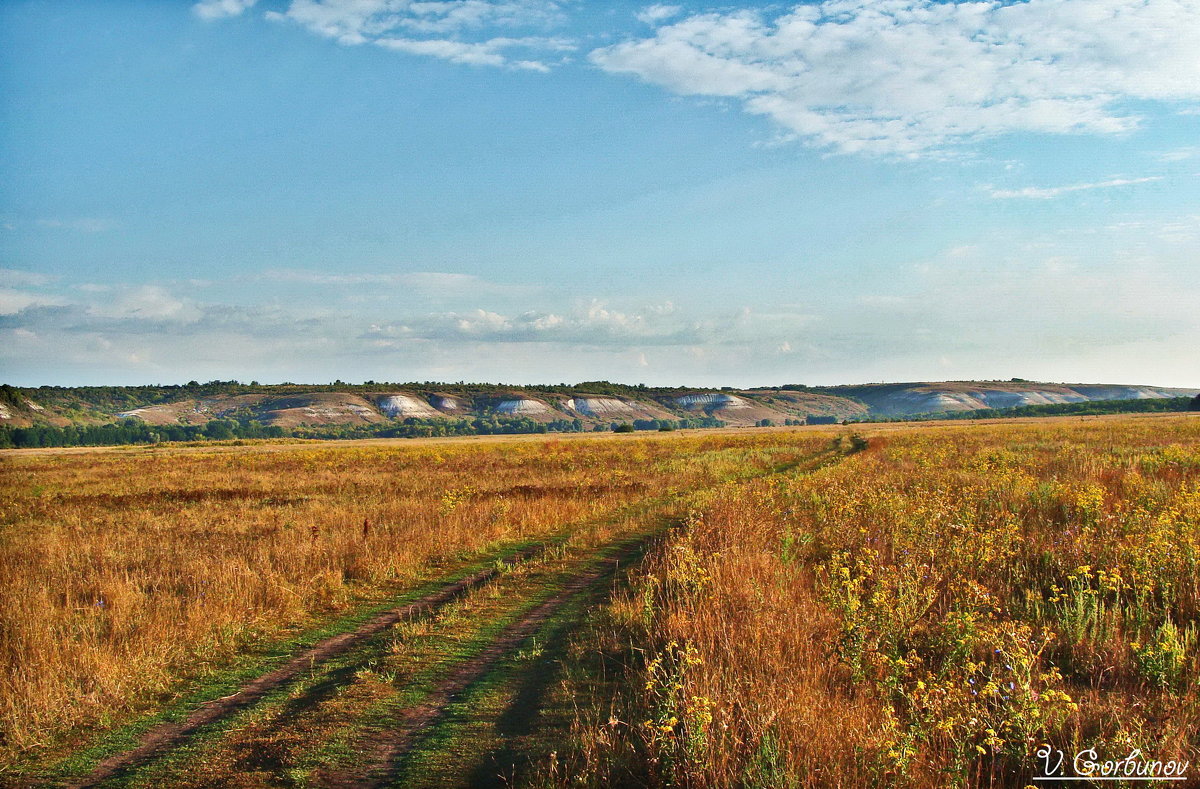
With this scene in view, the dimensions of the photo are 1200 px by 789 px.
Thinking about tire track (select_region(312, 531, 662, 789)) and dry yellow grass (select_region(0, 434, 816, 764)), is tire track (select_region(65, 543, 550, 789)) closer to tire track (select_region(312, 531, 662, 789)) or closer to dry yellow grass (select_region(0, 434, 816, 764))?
dry yellow grass (select_region(0, 434, 816, 764))

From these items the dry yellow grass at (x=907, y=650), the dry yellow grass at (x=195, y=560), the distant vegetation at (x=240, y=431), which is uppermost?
the dry yellow grass at (x=907, y=650)

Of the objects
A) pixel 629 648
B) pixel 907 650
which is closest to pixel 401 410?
pixel 629 648

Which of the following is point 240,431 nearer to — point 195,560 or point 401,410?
point 401,410

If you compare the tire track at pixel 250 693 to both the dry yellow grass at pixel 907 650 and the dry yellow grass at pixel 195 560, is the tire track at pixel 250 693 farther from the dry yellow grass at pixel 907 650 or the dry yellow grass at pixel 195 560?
the dry yellow grass at pixel 907 650

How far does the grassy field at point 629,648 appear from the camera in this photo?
170 inches

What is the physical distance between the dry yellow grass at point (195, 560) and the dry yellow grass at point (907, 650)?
4612 millimetres

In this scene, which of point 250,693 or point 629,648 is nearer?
point 250,693

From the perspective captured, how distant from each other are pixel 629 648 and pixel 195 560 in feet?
27.7

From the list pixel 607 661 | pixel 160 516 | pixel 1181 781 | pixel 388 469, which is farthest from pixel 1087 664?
pixel 388 469

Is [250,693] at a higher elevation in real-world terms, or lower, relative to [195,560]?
lower

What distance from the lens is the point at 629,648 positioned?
6742mm

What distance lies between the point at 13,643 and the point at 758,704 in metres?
7.87

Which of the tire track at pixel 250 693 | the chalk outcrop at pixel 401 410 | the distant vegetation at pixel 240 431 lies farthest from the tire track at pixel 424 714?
the chalk outcrop at pixel 401 410

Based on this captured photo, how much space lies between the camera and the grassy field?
170 inches
